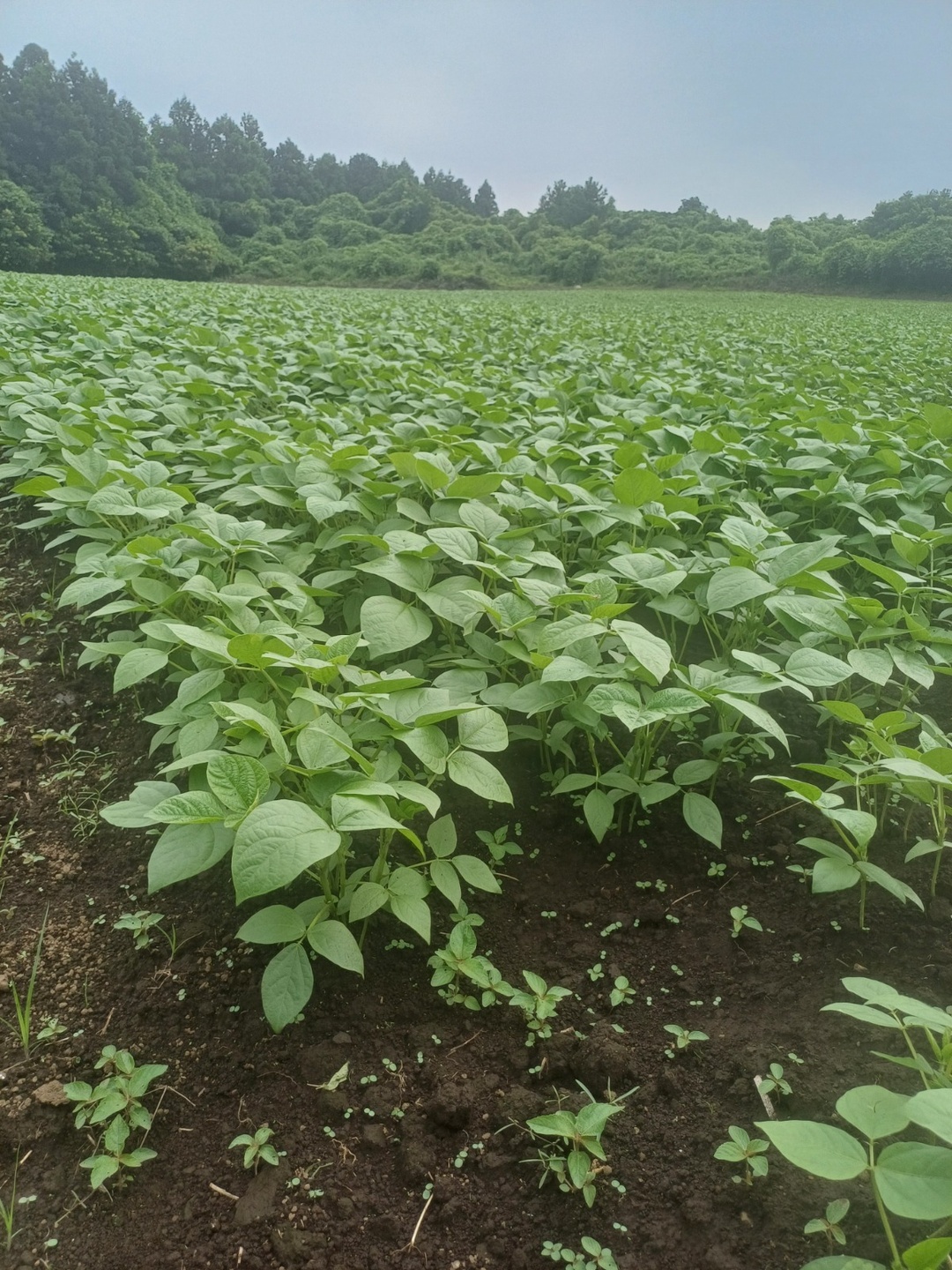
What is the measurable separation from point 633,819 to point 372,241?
166ft

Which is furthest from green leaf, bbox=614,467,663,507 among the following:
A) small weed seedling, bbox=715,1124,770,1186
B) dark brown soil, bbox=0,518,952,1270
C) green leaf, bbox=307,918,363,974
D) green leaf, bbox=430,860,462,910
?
small weed seedling, bbox=715,1124,770,1186

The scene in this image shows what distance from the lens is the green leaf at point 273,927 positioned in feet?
3.92

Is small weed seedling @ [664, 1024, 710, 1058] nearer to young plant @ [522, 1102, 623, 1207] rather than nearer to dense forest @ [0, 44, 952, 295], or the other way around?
young plant @ [522, 1102, 623, 1207]

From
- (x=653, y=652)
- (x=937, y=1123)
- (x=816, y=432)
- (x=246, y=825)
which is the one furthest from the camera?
(x=816, y=432)

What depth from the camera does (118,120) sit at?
39906 mm

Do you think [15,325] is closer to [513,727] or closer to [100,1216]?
[513,727]

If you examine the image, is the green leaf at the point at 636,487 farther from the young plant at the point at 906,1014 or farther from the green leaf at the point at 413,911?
the young plant at the point at 906,1014

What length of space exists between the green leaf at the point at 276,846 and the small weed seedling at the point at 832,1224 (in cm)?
79

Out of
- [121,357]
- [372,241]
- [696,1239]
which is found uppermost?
[372,241]

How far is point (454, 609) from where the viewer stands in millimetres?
1773

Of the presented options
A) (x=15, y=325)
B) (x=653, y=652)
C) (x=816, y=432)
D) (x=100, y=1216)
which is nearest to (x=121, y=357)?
(x=15, y=325)

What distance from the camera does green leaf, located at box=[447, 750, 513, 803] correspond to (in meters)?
1.33

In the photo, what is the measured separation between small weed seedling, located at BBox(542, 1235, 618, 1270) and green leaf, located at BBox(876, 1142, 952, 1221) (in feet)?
1.32

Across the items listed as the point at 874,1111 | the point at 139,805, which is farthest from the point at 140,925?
the point at 874,1111
